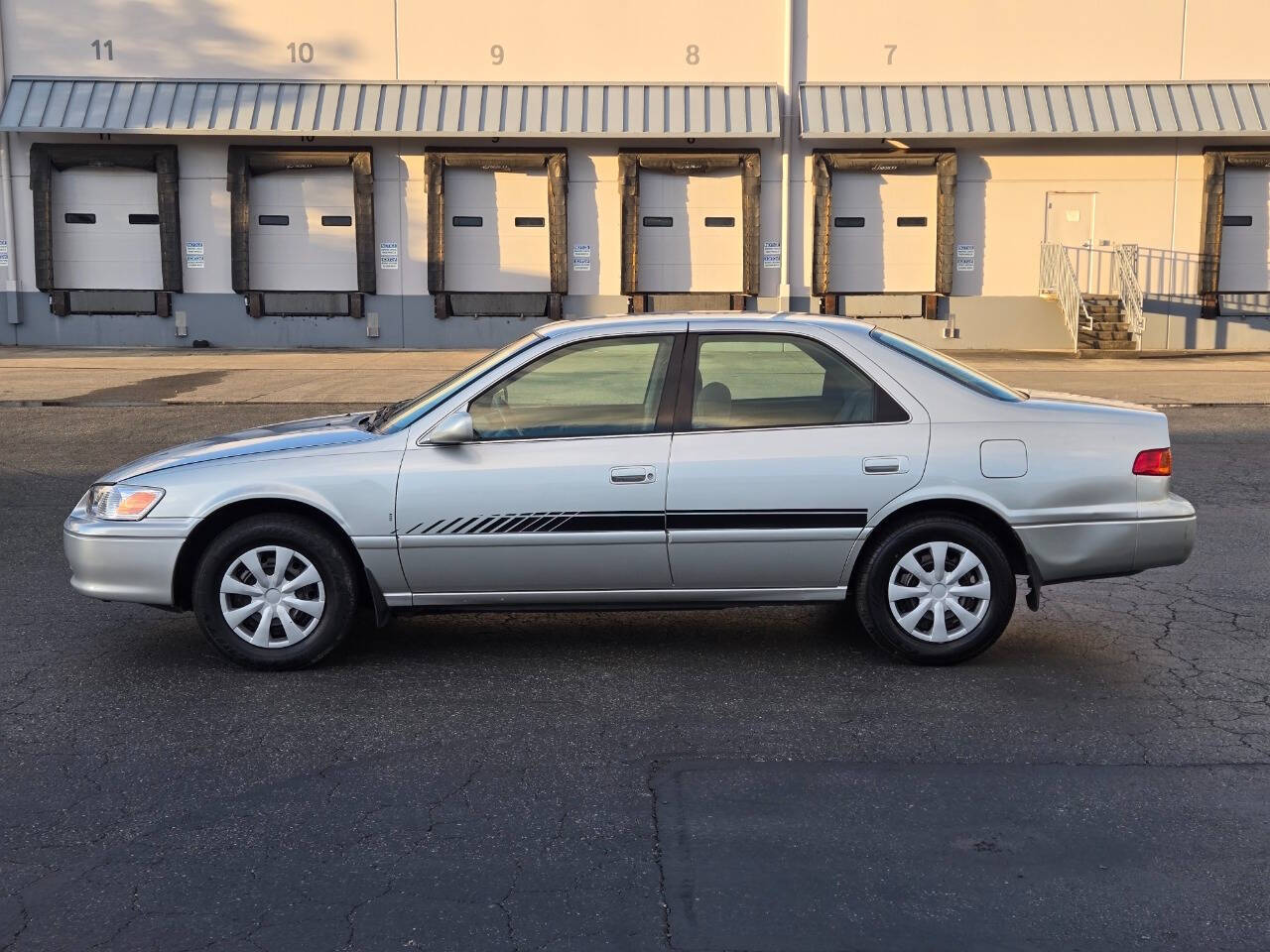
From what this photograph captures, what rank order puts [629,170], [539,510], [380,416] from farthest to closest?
1. [629,170]
2. [380,416]
3. [539,510]

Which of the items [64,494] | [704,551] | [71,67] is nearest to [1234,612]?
[704,551]

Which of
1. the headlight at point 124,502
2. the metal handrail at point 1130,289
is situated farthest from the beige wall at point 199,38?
the headlight at point 124,502

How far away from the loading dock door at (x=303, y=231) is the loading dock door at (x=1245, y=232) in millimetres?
16993

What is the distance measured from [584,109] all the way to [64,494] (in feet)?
57.2

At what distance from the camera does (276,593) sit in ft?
20.6

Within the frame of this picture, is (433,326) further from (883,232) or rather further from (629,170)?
(883,232)

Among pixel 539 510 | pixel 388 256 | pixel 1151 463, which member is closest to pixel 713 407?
pixel 539 510

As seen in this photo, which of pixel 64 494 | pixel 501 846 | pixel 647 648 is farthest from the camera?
pixel 64 494

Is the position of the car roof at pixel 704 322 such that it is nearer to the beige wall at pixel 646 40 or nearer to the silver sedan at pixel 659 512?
the silver sedan at pixel 659 512

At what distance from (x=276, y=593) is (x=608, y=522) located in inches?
59.0

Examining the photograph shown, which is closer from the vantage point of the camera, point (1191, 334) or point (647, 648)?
point (647, 648)

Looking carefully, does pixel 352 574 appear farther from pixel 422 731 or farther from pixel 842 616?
pixel 842 616

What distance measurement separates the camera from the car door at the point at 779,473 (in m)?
6.20

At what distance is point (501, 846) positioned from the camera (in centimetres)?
439
